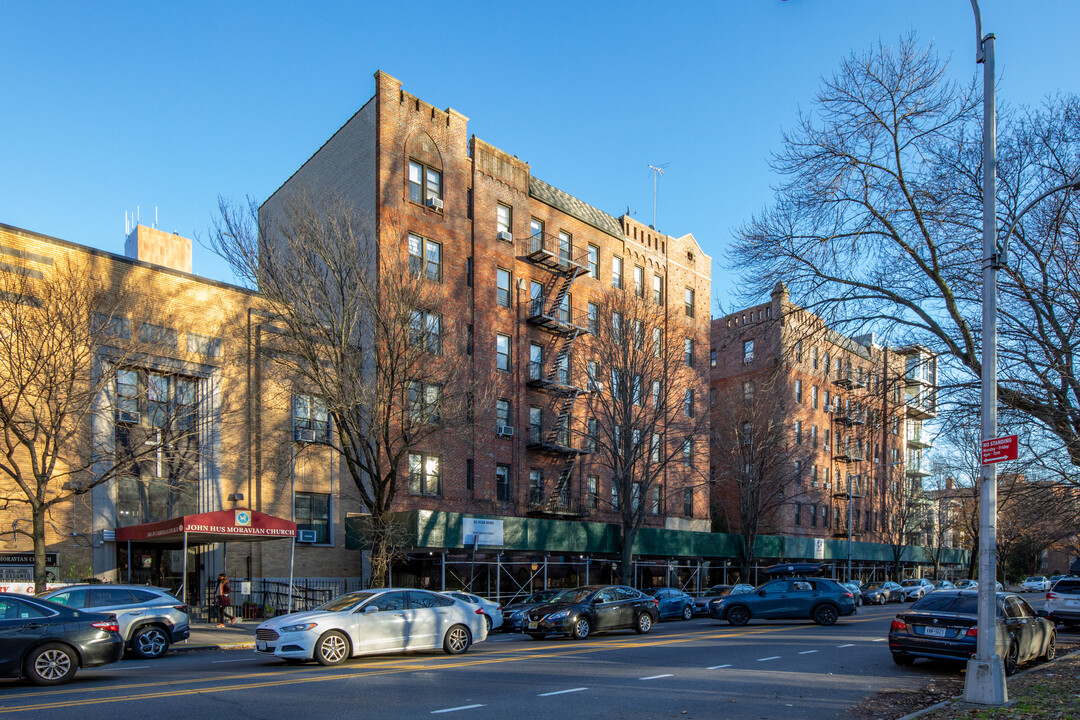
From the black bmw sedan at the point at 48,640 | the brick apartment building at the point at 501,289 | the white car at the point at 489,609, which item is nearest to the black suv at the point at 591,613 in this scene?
the white car at the point at 489,609

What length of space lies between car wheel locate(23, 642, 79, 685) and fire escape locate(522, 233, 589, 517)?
77.8ft

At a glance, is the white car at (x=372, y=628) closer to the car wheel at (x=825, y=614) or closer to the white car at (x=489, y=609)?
the white car at (x=489, y=609)

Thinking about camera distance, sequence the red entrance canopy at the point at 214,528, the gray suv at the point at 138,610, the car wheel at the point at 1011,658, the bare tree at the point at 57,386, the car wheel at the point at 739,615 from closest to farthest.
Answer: the car wheel at the point at 1011,658
the gray suv at the point at 138,610
the bare tree at the point at 57,386
the red entrance canopy at the point at 214,528
the car wheel at the point at 739,615

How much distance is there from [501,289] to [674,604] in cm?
1471

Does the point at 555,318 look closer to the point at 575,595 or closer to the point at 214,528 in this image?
the point at 575,595

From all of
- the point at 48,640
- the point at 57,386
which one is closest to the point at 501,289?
the point at 57,386

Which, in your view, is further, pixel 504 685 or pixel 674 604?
pixel 674 604

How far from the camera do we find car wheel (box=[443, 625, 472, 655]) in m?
16.6

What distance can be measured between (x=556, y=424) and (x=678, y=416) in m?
8.70

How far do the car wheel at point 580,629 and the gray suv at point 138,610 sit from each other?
29.5 ft

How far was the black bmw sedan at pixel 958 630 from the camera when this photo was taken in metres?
14.4

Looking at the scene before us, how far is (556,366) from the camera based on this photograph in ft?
122

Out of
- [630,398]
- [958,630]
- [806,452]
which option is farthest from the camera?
[806,452]

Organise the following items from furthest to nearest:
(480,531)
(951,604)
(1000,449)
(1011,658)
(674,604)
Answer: (674,604), (480,531), (951,604), (1011,658), (1000,449)
